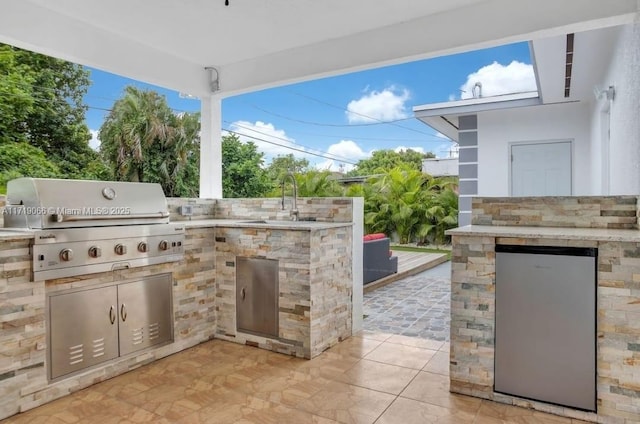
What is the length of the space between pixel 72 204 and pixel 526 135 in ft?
19.2

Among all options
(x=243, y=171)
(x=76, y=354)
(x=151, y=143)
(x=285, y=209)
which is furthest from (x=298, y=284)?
(x=243, y=171)

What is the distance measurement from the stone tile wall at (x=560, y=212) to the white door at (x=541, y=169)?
10.9ft

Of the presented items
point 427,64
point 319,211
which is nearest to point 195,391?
point 319,211

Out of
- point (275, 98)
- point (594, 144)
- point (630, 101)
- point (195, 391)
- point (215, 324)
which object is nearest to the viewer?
point (195, 391)

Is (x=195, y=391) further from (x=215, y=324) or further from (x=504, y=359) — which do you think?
(x=504, y=359)

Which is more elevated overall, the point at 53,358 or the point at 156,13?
the point at 156,13

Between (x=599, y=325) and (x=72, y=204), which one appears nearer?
(x=599, y=325)

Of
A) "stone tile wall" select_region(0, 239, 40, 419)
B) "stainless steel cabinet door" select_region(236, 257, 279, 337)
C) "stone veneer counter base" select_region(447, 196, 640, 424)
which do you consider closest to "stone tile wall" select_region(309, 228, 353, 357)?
"stainless steel cabinet door" select_region(236, 257, 279, 337)

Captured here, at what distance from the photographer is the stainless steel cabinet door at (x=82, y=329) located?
8.34ft

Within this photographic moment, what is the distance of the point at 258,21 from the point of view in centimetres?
343

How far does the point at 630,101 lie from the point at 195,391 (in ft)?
11.7

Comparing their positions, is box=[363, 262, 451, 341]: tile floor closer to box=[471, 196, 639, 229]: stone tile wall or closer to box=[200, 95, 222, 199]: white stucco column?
box=[471, 196, 639, 229]: stone tile wall

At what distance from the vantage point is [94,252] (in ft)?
8.90

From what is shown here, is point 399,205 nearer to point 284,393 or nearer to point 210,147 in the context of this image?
point 210,147
